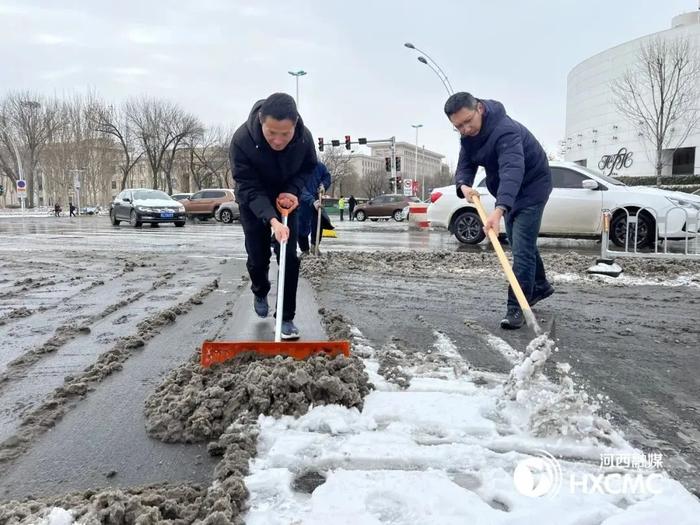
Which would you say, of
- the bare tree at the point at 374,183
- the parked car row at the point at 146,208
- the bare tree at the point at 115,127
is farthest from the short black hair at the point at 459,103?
the bare tree at the point at 374,183

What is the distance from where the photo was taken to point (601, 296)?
215 inches

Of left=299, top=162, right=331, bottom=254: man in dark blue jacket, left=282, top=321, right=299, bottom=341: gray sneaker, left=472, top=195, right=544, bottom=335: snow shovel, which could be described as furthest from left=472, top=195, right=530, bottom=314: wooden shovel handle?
left=299, top=162, right=331, bottom=254: man in dark blue jacket

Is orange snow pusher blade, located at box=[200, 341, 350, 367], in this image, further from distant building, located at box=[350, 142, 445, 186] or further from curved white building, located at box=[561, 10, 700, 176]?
distant building, located at box=[350, 142, 445, 186]

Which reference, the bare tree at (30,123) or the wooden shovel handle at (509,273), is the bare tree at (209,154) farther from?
the wooden shovel handle at (509,273)

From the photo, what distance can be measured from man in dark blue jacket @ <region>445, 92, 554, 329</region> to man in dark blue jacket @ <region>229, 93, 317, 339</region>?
1153 millimetres

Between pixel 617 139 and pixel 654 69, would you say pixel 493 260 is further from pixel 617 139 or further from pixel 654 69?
pixel 617 139

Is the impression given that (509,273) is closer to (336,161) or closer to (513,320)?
(513,320)

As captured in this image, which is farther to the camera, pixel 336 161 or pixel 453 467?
pixel 336 161

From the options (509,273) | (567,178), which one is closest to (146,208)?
(567,178)

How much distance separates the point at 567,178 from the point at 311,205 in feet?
17.8

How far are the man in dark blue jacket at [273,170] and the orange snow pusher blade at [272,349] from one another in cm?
49

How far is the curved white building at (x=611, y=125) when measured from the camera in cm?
3503

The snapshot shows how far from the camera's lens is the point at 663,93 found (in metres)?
31.7

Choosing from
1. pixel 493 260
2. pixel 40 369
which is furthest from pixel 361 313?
pixel 493 260
